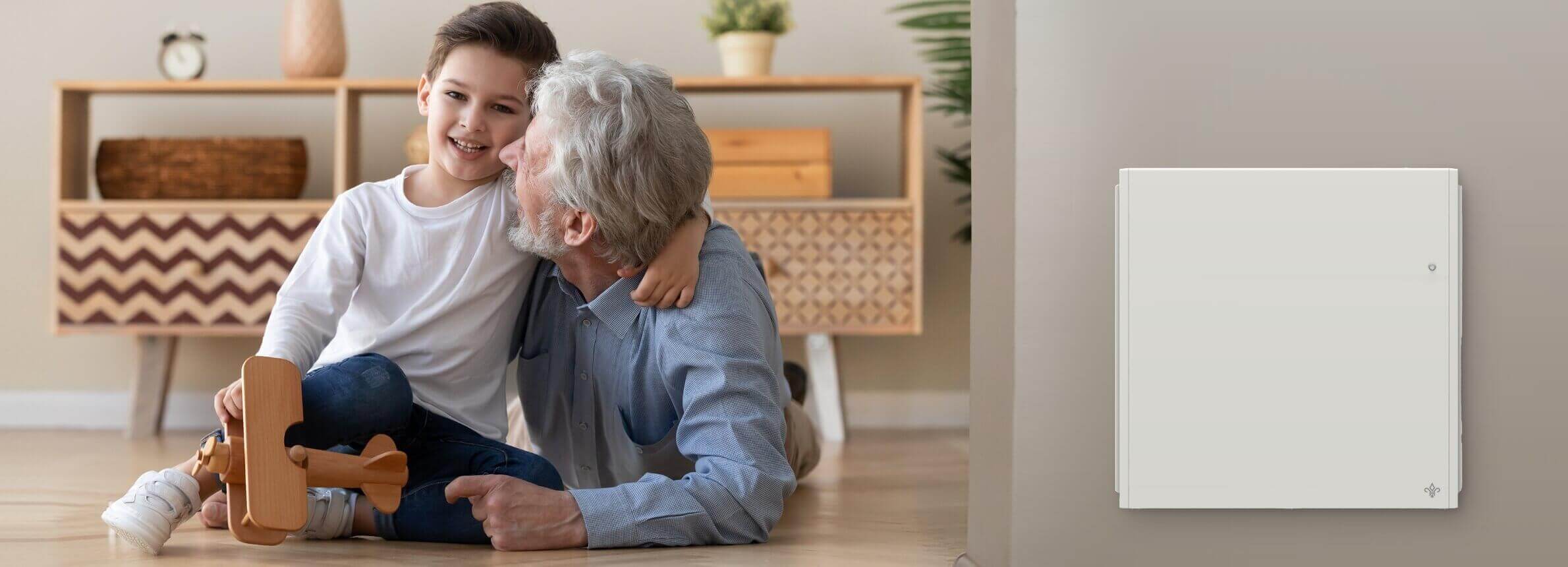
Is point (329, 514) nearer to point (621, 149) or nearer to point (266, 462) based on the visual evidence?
point (266, 462)

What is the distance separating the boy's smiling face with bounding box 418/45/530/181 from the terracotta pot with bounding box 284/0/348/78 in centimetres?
141

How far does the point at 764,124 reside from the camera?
3.06m

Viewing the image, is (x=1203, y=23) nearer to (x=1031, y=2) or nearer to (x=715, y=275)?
(x=1031, y=2)

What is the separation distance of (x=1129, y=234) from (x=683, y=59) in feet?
7.17

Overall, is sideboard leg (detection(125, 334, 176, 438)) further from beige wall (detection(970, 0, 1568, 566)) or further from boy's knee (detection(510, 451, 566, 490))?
beige wall (detection(970, 0, 1568, 566))

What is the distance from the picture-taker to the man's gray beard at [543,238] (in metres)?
1.34

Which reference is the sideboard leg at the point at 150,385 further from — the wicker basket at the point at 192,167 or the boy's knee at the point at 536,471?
the boy's knee at the point at 536,471

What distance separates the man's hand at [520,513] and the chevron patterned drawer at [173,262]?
5.36 ft

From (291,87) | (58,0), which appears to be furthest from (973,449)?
(58,0)

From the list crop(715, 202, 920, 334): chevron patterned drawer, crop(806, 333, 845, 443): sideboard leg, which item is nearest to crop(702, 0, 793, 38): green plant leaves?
crop(715, 202, 920, 334): chevron patterned drawer

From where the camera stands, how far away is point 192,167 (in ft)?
8.87

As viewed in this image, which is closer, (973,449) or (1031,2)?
(1031,2)

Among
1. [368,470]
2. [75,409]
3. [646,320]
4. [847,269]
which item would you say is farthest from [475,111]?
[75,409]

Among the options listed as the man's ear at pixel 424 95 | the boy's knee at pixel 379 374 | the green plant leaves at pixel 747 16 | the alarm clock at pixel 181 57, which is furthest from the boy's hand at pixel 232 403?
the alarm clock at pixel 181 57
